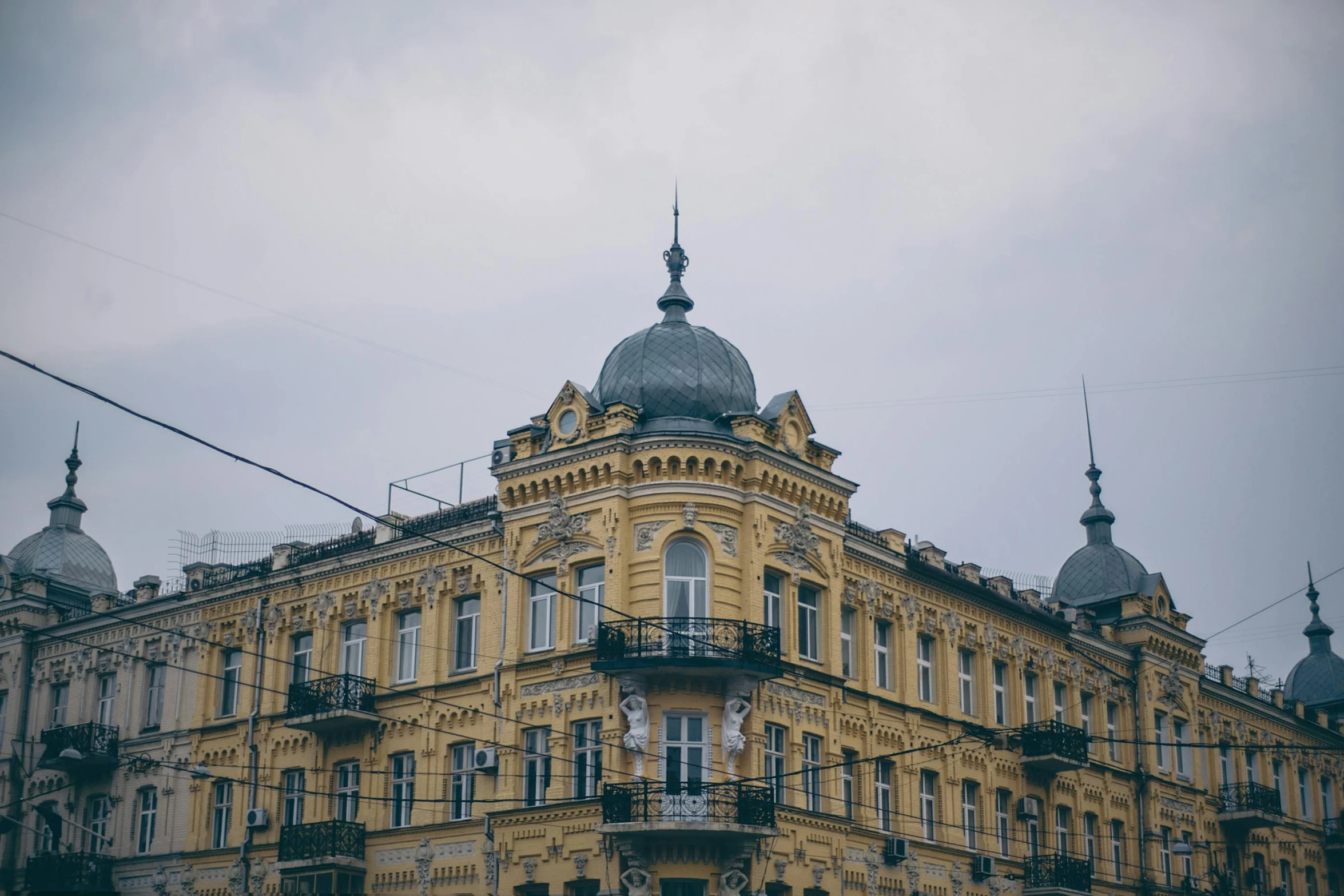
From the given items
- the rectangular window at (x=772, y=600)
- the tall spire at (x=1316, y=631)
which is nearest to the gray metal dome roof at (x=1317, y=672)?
the tall spire at (x=1316, y=631)

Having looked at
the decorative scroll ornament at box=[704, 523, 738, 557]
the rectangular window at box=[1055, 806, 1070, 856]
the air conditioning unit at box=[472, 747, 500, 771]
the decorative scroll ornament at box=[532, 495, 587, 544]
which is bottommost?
the rectangular window at box=[1055, 806, 1070, 856]

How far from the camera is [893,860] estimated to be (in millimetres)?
39469

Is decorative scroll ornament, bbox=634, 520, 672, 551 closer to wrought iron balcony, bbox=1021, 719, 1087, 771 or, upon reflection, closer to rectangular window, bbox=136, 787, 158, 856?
wrought iron balcony, bbox=1021, 719, 1087, 771

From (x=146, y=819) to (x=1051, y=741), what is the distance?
25337 millimetres

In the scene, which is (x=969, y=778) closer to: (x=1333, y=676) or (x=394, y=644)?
(x=394, y=644)

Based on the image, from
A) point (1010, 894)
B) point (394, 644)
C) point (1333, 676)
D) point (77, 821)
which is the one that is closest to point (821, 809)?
point (1010, 894)

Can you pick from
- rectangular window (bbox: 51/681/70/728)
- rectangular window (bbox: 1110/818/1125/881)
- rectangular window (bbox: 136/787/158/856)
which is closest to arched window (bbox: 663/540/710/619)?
rectangular window (bbox: 136/787/158/856)

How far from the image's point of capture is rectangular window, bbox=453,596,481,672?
40.2 meters

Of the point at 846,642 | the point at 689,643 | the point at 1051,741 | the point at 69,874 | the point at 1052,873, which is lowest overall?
the point at 69,874

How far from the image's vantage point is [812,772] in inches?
1492

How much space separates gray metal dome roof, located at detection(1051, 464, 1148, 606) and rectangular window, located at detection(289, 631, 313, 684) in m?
24.8

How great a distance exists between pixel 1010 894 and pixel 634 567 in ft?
49.6

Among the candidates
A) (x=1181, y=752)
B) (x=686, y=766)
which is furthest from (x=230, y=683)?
(x=1181, y=752)

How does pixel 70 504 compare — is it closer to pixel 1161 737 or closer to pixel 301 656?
pixel 301 656
